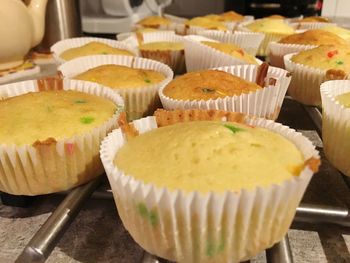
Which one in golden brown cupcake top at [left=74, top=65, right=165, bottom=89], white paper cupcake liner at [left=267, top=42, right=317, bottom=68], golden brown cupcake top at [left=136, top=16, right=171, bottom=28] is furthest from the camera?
golden brown cupcake top at [left=136, top=16, right=171, bottom=28]

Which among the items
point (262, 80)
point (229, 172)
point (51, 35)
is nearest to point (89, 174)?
point (229, 172)

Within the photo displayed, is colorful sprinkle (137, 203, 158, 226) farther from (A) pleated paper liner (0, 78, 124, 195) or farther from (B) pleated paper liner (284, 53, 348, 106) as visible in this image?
(B) pleated paper liner (284, 53, 348, 106)

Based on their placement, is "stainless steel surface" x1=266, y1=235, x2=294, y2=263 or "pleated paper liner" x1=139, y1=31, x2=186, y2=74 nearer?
"stainless steel surface" x1=266, y1=235, x2=294, y2=263

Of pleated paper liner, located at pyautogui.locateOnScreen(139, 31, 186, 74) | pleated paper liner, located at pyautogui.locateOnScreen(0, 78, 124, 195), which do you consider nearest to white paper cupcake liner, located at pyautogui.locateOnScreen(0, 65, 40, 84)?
pleated paper liner, located at pyautogui.locateOnScreen(139, 31, 186, 74)

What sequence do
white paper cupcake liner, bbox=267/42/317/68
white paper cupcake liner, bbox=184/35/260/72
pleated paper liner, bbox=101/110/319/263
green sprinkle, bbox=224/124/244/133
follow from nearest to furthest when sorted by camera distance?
pleated paper liner, bbox=101/110/319/263 < green sprinkle, bbox=224/124/244/133 < white paper cupcake liner, bbox=184/35/260/72 < white paper cupcake liner, bbox=267/42/317/68

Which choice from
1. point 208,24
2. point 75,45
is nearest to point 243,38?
point 208,24

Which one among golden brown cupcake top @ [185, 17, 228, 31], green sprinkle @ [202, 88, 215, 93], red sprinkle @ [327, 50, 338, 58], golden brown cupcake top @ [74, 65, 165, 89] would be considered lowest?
golden brown cupcake top @ [185, 17, 228, 31]
